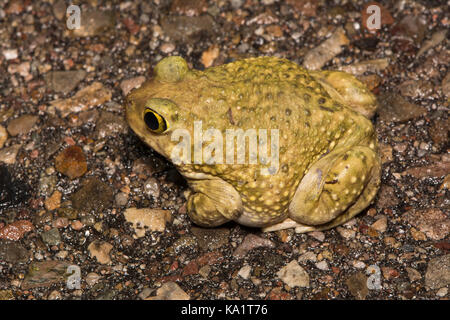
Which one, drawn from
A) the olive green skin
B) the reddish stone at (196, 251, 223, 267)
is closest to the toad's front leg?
the olive green skin

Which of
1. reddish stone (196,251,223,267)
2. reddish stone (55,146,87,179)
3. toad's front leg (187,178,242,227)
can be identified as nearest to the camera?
toad's front leg (187,178,242,227)

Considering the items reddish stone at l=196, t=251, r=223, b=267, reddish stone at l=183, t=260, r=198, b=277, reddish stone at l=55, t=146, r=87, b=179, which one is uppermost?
reddish stone at l=55, t=146, r=87, b=179

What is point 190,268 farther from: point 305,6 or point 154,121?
point 305,6

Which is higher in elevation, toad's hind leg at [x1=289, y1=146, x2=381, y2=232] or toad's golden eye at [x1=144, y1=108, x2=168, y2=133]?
toad's golden eye at [x1=144, y1=108, x2=168, y2=133]

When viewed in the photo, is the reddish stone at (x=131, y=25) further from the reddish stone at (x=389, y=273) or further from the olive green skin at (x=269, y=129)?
the reddish stone at (x=389, y=273)

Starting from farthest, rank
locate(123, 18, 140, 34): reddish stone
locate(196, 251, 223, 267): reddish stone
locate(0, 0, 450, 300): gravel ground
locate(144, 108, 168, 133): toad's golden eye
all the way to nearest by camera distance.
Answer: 1. locate(123, 18, 140, 34): reddish stone
2. locate(196, 251, 223, 267): reddish stone
3. locate(0, 0, 450, 300): gravel ground
4. locate(144, 108, 168, 133): toad's golden eye

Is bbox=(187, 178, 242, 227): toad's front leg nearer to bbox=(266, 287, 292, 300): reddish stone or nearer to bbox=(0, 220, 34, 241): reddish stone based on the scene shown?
bbox=(266, 287, 292, 300): reddish stone

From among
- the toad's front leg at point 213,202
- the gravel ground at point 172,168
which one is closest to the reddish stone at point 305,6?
the gravel ground at point 172,168
